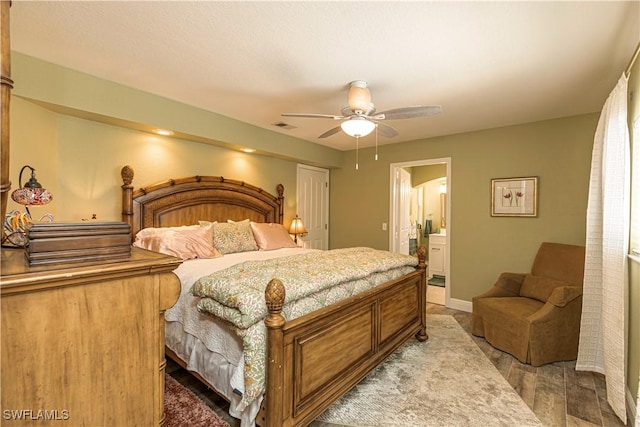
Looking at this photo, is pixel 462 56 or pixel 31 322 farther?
pixel 462 56

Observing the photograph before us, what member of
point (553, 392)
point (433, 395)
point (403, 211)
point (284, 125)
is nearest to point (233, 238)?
point (284, 125)

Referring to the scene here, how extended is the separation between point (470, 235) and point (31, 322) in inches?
177

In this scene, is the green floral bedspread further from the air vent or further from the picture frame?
the picture frame

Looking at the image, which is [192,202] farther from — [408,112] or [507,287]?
[507,287]

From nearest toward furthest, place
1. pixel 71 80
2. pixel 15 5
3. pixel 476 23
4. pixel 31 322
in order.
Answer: pixel 31 322, pixel 15 5, pixel 476 23, pixel 71 80

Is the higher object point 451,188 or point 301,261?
point 451,188

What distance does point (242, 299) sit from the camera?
Answer: 1.61 m

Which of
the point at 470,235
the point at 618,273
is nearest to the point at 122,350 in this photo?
the point at 618,273

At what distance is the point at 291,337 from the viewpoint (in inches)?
64.6

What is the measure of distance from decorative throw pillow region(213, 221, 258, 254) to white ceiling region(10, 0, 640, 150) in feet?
4.69

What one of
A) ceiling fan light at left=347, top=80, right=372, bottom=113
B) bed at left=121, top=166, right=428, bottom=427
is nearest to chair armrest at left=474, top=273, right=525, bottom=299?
bed at left=121, top=166, right=428, bottom=427

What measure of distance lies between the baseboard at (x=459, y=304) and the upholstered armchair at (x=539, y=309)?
83cm

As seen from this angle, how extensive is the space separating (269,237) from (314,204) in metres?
1.80

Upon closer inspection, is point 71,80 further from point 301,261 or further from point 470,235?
point 470,235
